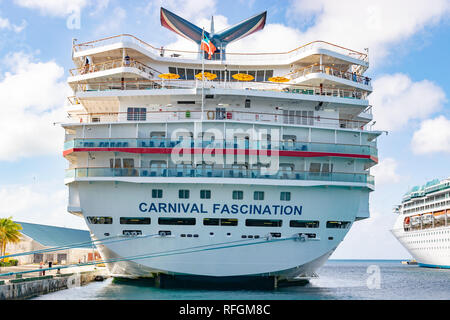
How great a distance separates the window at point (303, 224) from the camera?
26511 millimetres

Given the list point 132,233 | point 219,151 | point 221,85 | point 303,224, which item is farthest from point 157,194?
point 221,85

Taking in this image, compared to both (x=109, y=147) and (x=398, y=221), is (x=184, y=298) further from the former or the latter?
(x=398, y=221)

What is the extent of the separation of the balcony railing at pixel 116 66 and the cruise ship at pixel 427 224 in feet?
182

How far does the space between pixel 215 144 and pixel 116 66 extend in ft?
30.8

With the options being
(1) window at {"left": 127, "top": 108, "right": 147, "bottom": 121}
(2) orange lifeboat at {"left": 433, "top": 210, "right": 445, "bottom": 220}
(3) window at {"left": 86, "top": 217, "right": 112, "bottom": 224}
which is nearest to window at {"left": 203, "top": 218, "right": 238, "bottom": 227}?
(3) window at {"left": 86, "top": 217, "right": 112, "bottom": 224}

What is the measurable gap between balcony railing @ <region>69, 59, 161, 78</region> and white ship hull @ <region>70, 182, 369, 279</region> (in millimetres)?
8055

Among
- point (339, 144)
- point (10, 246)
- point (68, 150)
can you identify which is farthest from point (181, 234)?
point (10, 246)

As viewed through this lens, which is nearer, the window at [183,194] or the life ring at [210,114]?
the window at [183,194]

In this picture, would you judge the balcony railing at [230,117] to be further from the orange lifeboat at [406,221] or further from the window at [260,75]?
the orange lifeboat at [406,221]

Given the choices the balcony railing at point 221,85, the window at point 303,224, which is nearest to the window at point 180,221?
the window at point 303,224

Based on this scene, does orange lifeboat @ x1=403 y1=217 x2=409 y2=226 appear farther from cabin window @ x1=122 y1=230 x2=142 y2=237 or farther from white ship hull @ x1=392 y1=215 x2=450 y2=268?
cabin window @ x1=122 y1=230 x2=142 y2=237

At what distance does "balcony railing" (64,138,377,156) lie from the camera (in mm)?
26547

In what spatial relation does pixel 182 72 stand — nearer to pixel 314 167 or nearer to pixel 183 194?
pixel 183 194

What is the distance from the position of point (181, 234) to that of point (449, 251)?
5810 cm
